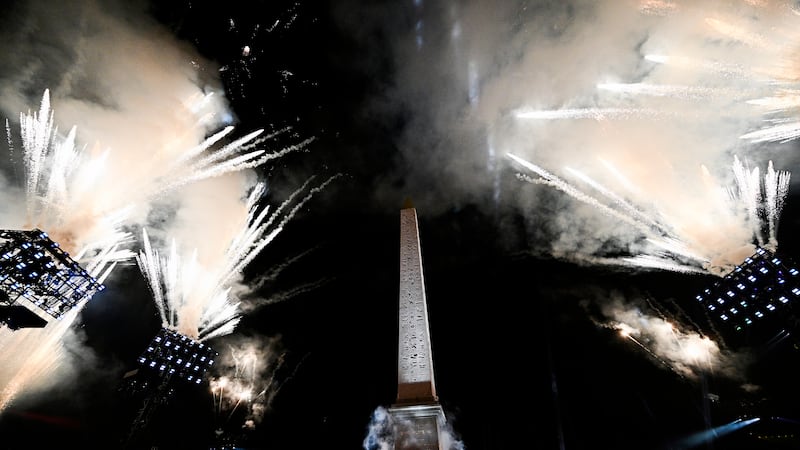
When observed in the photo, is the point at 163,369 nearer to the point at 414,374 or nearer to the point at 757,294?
the point at 414,374

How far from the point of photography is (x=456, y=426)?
33500 millimetres

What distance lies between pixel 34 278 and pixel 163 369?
736cm

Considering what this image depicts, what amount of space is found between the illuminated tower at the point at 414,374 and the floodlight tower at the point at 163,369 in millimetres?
10206

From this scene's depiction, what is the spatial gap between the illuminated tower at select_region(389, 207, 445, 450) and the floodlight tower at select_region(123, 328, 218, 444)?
10.2 meters

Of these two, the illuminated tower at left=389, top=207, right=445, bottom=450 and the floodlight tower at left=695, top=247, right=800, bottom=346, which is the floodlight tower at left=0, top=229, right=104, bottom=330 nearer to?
the illuminated tower at left=389, top=207, right=445, bottom=450

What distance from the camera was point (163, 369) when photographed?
55.3 ft

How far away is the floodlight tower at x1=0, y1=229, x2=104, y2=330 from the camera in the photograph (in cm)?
1093

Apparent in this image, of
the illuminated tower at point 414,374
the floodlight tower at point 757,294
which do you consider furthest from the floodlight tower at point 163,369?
the floodlight tower at point 757,294

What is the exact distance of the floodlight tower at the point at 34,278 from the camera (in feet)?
35.9

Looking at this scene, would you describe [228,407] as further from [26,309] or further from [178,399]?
[26,309]

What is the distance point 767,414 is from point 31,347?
A: 38.3 meters

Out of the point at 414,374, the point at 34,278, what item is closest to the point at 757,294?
the point at 414,374

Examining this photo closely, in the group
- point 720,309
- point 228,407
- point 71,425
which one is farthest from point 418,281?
point 71,425

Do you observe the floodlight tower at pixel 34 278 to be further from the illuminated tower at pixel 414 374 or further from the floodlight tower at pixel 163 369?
the illuminated tower at pixel 414 374
